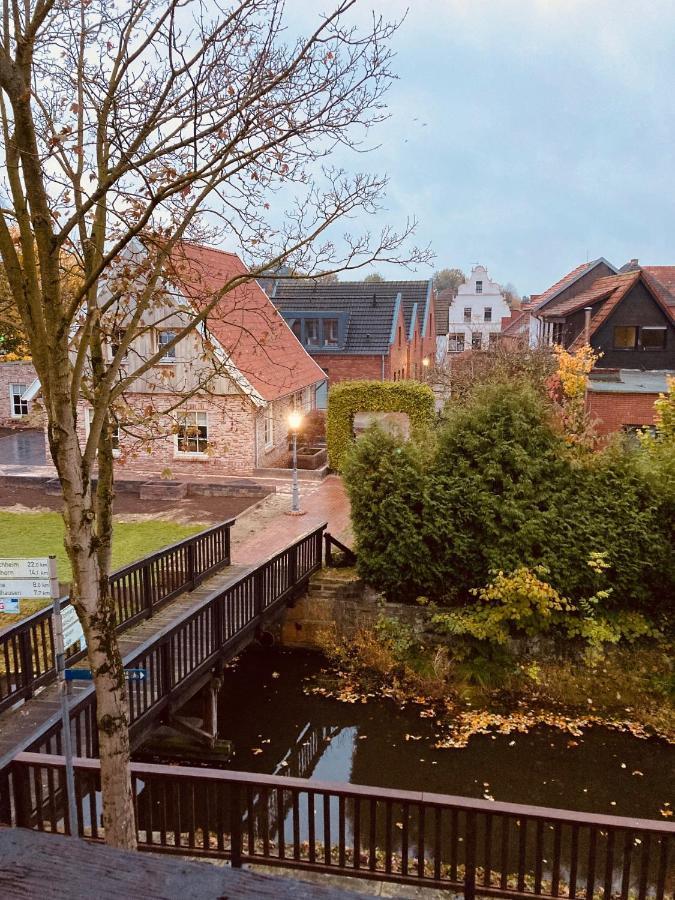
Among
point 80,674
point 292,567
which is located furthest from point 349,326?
point 80,674

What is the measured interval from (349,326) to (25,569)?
97.8 ft

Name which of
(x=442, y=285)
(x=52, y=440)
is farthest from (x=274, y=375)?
(x=442, y=285)

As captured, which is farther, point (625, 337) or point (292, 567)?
point (625, 337)

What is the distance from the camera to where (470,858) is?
615 cm

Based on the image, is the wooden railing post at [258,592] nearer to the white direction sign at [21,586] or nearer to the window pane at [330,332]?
the white direction sign at [21,586]

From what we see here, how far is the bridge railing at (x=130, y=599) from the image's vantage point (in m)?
8.21

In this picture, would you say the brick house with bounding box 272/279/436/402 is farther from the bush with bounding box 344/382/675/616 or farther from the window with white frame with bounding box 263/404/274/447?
the bush with bounding box 344/382/675/616

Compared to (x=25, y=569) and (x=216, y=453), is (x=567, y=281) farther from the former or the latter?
(x=25, y=569)

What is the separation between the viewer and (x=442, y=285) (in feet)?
369

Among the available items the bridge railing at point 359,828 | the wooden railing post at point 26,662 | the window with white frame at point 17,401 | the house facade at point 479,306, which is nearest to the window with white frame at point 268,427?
the window with white frame at point 17,401

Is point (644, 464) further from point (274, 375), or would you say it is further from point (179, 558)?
point (274, 375)

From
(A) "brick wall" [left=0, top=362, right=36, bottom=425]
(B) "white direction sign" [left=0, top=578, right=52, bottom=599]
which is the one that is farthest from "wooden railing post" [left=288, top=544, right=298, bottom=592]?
(A) "brick wall" [left=0, top=362, right=36, bottom=425]

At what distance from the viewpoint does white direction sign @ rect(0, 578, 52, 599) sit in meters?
5.45

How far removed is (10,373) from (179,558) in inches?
960
